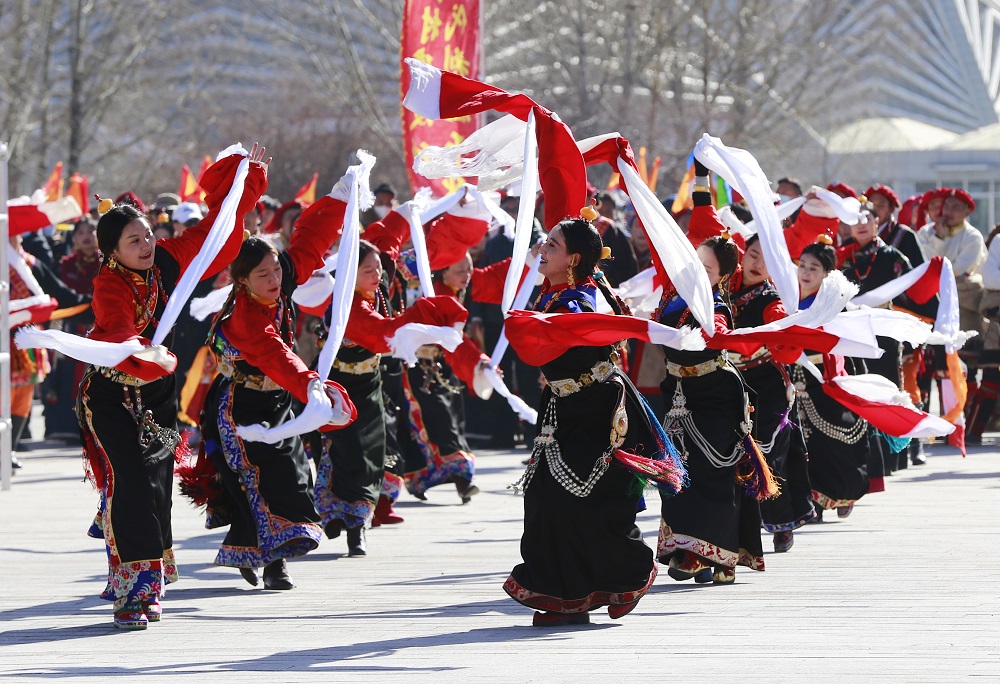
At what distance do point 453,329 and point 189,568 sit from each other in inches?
81.2

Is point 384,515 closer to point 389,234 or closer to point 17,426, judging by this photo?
point 389,234

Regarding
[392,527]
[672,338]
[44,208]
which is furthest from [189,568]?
[44,208]

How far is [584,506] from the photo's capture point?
6391mm

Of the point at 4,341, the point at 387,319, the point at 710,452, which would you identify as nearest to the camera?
the point at 710,452

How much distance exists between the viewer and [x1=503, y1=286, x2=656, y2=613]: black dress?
6.39 meters

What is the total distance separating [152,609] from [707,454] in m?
2.39

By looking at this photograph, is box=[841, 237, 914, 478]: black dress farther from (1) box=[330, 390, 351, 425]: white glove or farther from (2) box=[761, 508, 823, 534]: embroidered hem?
(1) box=[330, 390, 351, 425]: white glove

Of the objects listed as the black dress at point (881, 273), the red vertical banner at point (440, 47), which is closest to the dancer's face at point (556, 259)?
Answer: the black dress at point (881, 273)

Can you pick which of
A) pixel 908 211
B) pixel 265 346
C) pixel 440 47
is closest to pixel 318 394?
pixel 265 346

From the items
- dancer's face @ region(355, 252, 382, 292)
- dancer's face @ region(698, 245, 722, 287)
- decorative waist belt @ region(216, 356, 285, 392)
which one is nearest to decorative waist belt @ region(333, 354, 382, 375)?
dancer's face @ region(355, 252, 382, 292)

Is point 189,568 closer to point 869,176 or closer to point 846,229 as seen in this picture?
point 846,229

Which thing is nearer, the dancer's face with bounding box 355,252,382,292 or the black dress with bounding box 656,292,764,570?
the black dress with bounding box 656,292,764,570

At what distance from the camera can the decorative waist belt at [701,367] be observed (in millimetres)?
7410

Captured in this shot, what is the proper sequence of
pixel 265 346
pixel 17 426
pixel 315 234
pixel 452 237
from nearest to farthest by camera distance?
pixel 265 346
pixel 315 234
pixel 452 237
pixel 17 426
